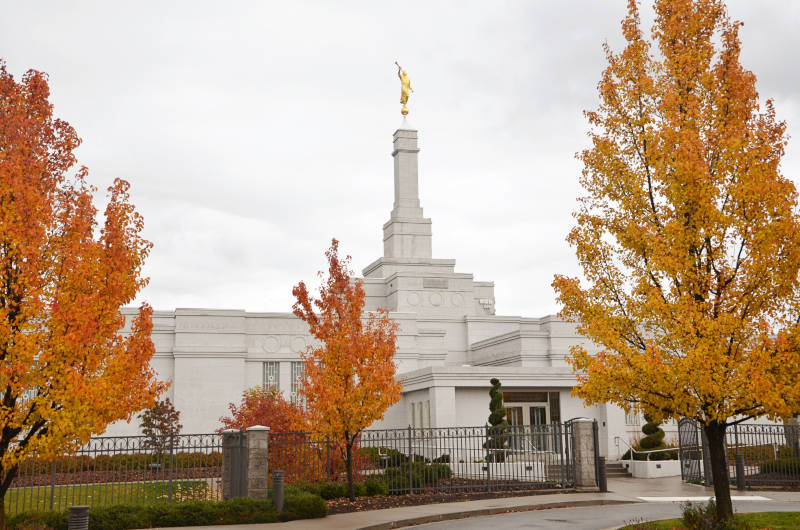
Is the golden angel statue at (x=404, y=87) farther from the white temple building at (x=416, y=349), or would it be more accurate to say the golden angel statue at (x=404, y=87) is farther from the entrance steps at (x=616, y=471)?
the entrance steps at (x=616, y=471)

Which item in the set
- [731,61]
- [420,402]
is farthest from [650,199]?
[420,402]

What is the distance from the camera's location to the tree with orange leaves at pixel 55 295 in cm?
1324

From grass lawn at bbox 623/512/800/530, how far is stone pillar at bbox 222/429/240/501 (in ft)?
31.5

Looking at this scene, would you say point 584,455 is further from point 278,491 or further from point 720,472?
point 720,472

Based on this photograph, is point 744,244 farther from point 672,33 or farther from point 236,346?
point 236,346

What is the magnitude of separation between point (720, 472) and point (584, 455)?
1070 cm

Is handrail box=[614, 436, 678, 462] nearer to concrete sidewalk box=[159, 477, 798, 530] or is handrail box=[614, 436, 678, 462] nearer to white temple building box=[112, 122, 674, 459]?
white temple building box=[112, 122, 674, 459]

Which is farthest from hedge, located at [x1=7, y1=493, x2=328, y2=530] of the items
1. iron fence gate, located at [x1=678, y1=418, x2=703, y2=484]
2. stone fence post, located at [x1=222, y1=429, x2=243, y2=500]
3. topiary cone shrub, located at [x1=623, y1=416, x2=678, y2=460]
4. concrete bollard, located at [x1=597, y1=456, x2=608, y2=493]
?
topiary cone shrub, located at [x1=623, y1=416, x2=678, y2=460]

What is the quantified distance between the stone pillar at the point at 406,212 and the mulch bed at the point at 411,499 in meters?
30.6

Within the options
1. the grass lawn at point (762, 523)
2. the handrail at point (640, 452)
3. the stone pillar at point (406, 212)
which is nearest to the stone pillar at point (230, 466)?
the grass lawn at point (762, 523)

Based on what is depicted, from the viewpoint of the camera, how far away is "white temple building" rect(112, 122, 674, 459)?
119 feet

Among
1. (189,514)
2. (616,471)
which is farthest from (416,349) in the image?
(189,514)

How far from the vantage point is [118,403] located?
14.0 metres

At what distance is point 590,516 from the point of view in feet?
58.9
